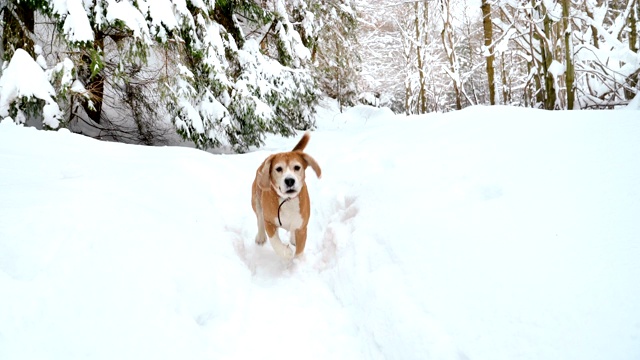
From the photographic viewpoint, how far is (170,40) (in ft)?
18.5

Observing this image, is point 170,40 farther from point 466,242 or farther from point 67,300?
point 466,242

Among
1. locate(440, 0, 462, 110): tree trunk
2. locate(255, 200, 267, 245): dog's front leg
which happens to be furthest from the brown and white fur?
locate(440, 0, 462, 110): tree trunk

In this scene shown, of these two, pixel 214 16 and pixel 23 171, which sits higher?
pixel 214 16

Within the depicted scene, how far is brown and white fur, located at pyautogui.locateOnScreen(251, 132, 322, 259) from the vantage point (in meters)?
3.07

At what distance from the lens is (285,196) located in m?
3.12

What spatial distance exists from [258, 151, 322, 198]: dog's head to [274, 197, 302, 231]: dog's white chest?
104 millimetres

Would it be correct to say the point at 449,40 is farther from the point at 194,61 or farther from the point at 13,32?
the point at 13,32

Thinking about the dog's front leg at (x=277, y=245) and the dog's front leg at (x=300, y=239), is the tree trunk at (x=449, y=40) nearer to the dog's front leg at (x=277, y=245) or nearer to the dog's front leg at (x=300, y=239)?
the dog's front leg at (x=300, y=239)

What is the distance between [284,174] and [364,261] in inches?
40.2

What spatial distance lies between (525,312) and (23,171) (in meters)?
3.70

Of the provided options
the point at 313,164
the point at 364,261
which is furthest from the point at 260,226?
the point at 364,261

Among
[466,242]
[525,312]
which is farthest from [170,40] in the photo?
[525,312]

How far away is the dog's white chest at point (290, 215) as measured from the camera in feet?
10.4

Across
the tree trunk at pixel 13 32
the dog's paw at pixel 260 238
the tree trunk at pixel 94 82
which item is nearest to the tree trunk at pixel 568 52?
the dog's paw at pixel 260 238
